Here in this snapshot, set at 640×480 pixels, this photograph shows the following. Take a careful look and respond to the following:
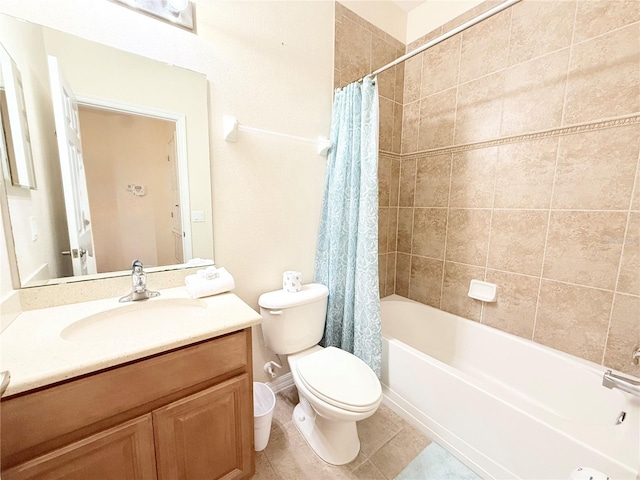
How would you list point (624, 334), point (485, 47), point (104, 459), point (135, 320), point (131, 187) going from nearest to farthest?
point (104, 459)
point (135, 320)
point (131, 187)
point (624, 334)
point (485, 47)

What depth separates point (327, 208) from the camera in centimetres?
169

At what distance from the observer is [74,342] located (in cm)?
77

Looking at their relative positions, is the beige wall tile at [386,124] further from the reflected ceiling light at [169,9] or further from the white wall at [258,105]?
the reflected ceiling light at [169,9]

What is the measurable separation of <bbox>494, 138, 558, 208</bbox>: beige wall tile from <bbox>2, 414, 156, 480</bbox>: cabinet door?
79.7 inches

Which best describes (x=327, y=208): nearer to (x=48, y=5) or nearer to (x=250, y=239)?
(x=250, y=239)

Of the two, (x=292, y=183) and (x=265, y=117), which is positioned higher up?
(x=265, y=117)

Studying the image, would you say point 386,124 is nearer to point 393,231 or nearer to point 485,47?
point 485,47

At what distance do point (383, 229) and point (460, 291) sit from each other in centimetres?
71

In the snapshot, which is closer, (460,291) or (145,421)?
(145,421)

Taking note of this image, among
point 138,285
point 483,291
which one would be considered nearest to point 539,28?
point 483,291

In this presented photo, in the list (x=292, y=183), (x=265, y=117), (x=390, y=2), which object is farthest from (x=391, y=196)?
(x=390, y=2)

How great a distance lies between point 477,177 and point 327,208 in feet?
3.31

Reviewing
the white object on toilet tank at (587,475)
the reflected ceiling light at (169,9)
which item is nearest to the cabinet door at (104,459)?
the white object on toilet tank at (587,475)

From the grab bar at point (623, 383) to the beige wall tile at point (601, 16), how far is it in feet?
5.13
